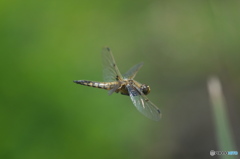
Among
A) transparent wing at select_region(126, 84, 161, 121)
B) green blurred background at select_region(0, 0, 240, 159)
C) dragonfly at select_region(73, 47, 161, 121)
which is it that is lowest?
transparent wing at select_region(126, 84, 161, 121)

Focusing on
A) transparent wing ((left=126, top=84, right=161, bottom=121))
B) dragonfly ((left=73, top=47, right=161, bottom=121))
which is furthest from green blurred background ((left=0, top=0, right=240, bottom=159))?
transparent wing ((left=126, top=84, right=161, bottom=121))

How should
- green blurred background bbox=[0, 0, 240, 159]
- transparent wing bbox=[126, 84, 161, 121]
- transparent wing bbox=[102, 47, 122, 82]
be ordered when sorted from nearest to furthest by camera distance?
transparent wing bbox=[126, 84, 161, 121] < transparent wing bbox=[102, 47, 122, 82] < green blurred background bbox=[0, 0, 240, 159]

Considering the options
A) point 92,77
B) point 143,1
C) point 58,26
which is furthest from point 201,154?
point 143,1

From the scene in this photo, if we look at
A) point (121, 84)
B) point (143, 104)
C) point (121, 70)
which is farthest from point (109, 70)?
point (121, 70)

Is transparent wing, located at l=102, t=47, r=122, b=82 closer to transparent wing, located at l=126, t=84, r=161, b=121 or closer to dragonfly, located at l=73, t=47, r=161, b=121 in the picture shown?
dragonfly, located at l=73, t=47, r=161, b=121

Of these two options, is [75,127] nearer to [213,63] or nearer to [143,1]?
[213,63]

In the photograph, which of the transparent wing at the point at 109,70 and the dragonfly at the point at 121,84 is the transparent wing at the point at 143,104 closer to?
the dragonfly at the point at 121,84

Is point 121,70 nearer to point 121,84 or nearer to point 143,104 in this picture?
point 121,84

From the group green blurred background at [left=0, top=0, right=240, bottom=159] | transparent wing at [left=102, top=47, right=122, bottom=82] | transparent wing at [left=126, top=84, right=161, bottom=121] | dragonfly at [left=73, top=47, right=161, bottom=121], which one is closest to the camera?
transparent wing at [left=126, top=84, right=161, bottom=121]
